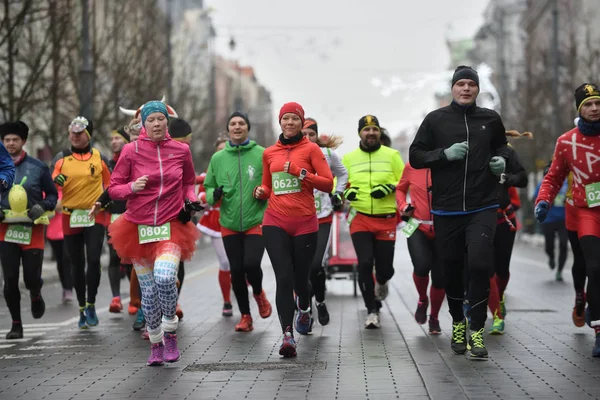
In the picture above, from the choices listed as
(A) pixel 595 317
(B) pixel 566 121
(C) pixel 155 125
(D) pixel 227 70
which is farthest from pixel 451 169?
(D) pixel 227 70

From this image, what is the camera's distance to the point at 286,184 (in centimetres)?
1028

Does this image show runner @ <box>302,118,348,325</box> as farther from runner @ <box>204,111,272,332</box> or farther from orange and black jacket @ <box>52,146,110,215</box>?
orange and black jacket @ <box>52,146,110,215</box>

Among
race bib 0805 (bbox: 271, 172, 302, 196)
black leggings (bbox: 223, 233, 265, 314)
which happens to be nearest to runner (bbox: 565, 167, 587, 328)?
race bib 0805 (bbox: 271, 172, 302, 196)

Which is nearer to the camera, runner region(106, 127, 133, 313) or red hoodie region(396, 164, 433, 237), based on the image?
red hoodie region(396, 164, 433, 237)

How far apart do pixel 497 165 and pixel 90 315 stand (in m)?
5.02

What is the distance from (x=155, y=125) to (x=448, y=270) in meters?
2.50

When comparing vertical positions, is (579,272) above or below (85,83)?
below

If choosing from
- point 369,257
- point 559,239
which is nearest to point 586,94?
point 369,257

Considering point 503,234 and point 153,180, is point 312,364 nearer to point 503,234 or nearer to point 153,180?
point 153,180

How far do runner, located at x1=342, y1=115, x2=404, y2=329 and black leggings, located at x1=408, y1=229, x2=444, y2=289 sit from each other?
524 millimetres

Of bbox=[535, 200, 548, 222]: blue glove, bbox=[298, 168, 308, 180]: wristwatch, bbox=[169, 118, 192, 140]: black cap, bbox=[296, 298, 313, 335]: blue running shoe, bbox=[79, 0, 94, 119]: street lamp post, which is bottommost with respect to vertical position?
bbox=[296, 298, 313, 335]: blue running shoe

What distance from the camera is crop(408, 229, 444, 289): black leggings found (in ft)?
38.8

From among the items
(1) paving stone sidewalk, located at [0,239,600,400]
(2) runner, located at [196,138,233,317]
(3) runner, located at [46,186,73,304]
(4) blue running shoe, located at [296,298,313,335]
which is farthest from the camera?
(3) runner, located at [46,186,73,304]

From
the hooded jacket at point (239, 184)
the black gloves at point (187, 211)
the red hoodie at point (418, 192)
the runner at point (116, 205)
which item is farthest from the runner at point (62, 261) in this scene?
the black gloves at point (187, 211)
